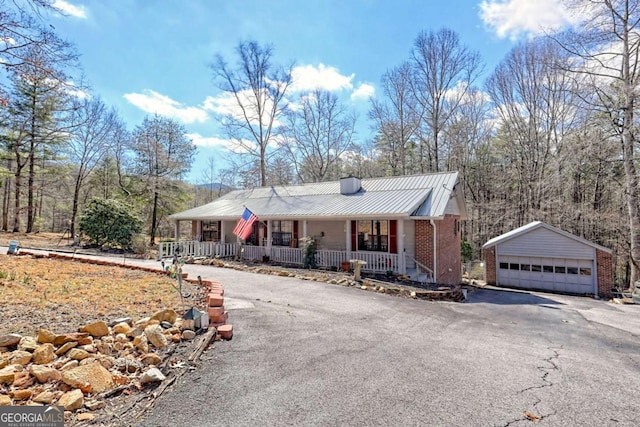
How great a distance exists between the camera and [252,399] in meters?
3.23

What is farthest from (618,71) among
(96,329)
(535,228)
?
(96,329)

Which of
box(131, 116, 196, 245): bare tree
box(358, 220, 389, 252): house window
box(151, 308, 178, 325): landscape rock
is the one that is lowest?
box(151, 308, 178, 325): landscape rock

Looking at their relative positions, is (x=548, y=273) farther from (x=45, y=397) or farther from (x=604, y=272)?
(x=45, y=397)

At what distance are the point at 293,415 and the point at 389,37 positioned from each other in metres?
17.3

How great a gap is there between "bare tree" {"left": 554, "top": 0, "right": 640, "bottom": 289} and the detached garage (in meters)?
1.43

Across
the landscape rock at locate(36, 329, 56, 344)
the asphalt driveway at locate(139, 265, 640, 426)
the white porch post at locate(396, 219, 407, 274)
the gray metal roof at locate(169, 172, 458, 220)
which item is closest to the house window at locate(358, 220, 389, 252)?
the gray metal roof at locate(169, 172, 458, 220)

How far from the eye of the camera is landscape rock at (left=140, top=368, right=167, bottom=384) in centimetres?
336

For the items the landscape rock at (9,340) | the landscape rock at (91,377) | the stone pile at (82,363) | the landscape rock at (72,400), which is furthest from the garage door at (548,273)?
the landscape rock at (9,340)

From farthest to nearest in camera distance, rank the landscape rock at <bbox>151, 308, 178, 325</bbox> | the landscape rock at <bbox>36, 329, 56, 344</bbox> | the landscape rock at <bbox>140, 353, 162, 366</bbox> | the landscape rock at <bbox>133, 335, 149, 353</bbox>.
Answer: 1. the landscape rock at <bbox>151, 308, 178, 325</bbox>
2. the landscape rock at <bbox>133, 335, 149, 353</bbox>
3. the landscape rock at <bbox>140, 353, 162, 366</bbox>
4. the landscape rock at <bbox>36, 329, 56, 344</bbox>

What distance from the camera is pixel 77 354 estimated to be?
3.53 m

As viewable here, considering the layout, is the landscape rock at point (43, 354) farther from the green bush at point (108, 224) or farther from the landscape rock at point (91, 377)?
the green bush at point (108, 224)

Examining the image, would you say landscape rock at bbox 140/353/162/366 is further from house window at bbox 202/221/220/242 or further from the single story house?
house window at bbox 202/221/220/242

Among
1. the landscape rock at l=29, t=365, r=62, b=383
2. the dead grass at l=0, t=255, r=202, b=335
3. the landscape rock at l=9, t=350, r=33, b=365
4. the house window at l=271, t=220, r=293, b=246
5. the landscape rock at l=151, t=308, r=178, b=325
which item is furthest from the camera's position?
the house window at l=271, t=220, r=293, b=246

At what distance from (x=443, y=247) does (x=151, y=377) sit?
12.4 meters
